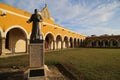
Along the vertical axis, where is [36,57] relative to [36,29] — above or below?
below

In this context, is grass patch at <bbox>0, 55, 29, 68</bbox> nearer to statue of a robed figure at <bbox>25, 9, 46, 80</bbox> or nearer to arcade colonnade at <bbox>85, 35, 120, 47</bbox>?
statue of a robed figure at <bbox>25, 9, 46, 80</bbox>

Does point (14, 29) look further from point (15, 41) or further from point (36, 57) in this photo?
point (36, 57)

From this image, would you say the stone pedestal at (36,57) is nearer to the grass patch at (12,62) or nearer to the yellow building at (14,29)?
the grass patch at (12,62)

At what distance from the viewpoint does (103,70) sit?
766cm

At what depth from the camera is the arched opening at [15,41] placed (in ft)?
57.8

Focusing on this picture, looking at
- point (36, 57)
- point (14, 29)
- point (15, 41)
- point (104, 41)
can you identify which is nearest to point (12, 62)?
point (36, 57)

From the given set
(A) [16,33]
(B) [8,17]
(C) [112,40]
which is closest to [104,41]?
A: (C) [112,40]

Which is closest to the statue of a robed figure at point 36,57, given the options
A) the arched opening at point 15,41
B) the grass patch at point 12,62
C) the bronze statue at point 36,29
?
the bronze statue at point 36,29

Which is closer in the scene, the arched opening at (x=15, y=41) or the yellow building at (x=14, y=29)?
the yellow building at (x=14, y=29)

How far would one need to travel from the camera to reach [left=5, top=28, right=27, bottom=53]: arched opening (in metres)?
17.6

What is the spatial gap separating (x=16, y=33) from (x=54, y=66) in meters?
12.0

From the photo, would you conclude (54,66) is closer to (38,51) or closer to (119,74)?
(38,51)

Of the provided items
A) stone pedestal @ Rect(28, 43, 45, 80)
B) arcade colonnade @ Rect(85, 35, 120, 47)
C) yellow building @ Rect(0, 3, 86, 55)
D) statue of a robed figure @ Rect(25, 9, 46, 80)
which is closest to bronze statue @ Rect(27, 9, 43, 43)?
statue of a robed figure @ Rect(25, 9, 46, 80)

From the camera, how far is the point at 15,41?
60.5 feet
